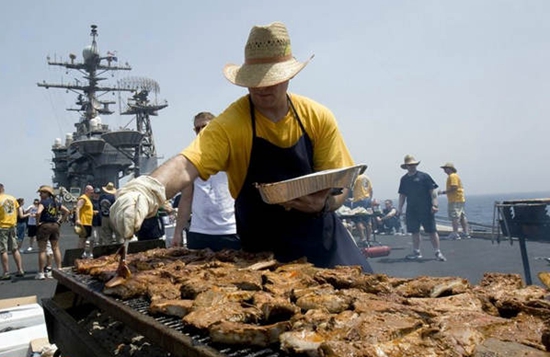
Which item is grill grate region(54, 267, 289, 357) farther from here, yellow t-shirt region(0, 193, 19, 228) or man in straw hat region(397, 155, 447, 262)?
man in straw hat region(397, 155, 447, 262)

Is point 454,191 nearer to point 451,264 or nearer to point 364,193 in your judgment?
point 364,193

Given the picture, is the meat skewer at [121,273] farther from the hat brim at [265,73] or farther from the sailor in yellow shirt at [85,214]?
the sailor in yellow shirt at [85,214]

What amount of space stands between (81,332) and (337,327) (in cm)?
236

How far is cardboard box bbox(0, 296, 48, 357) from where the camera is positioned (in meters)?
4.52

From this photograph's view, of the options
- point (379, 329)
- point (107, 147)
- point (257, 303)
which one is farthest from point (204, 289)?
point (107, 147)

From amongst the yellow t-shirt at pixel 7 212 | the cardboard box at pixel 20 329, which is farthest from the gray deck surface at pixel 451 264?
the cardboard box at pixel 20 329

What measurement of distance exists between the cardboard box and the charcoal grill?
2.60 feet

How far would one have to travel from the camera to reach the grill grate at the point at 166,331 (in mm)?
1624

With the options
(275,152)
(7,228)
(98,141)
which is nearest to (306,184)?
(275,152)

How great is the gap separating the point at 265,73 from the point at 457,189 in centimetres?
1174

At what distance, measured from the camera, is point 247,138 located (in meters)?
3.28

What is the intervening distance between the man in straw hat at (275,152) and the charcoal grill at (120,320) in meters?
1.07

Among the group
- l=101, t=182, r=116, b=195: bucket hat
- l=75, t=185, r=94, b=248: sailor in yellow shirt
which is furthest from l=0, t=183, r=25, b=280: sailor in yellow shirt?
l=101, t=182, r=116, b=195: bucket hat

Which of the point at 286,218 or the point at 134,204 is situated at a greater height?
the point at 134,204
